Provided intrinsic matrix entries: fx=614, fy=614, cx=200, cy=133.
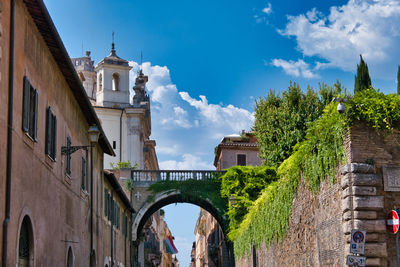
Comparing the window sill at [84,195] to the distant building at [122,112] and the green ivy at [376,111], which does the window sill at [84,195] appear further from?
the distant building at [122,112]

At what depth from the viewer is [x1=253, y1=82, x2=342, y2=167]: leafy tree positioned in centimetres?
3678

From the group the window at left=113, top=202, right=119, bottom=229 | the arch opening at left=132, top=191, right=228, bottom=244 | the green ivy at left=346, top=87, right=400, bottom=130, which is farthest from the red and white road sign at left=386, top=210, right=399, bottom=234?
the arch opening at left=132, top=191, right=228, bottom=244

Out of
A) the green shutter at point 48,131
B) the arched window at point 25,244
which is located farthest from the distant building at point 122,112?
the arched window at point 25,244

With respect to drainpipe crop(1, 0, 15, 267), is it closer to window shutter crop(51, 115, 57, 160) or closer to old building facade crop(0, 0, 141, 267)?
old building facade crop(0, 0, 141, 267)

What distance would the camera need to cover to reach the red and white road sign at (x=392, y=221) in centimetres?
1164

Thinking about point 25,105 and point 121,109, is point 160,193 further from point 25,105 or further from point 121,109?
point 25,105

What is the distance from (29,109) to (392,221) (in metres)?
7.36

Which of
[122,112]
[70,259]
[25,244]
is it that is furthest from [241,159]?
[25,244]

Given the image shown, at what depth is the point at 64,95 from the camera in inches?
634

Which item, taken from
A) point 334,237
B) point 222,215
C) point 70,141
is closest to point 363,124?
point 334,237

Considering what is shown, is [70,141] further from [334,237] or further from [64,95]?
[334,237]

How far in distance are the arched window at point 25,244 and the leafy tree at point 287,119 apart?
25792 mm

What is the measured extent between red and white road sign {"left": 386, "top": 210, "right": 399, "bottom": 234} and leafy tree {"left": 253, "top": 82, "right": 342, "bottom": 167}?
79.4 feet

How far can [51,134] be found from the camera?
14234mm
